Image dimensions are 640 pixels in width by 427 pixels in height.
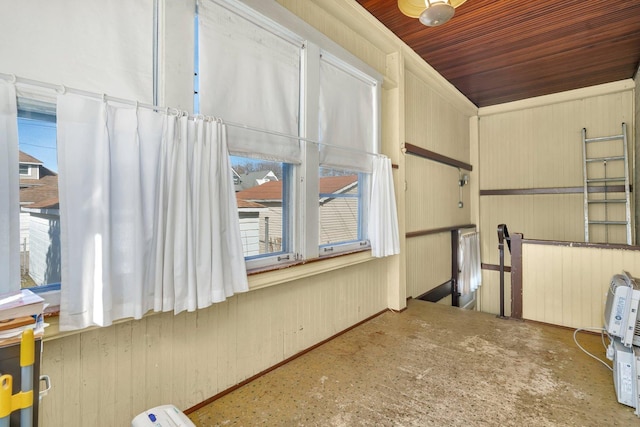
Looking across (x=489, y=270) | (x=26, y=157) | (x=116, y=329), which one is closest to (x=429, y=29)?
(x=26, y=157)

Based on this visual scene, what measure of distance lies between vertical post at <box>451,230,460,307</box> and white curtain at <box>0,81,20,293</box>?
5336 mm

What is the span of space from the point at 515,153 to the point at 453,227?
1841 mm

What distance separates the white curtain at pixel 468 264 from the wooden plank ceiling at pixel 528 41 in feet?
8.30

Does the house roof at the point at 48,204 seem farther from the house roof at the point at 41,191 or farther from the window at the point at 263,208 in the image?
the window at the point at 263,208

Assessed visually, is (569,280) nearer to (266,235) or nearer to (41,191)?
(266,235)

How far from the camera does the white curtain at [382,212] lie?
123 inches

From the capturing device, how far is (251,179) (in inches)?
85.7

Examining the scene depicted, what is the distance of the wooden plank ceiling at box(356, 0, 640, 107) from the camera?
296 centimetres

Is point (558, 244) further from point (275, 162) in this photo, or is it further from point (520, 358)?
point (275, 162)

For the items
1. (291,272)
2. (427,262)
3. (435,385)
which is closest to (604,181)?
(427,262)

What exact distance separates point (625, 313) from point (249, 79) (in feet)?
9.84

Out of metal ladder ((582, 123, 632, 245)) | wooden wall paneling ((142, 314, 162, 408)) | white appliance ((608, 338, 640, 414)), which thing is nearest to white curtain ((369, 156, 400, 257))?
white appliance ((608, 338, 640, 414))

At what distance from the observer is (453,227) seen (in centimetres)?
523

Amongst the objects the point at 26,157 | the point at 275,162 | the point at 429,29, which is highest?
the point at 429,29
